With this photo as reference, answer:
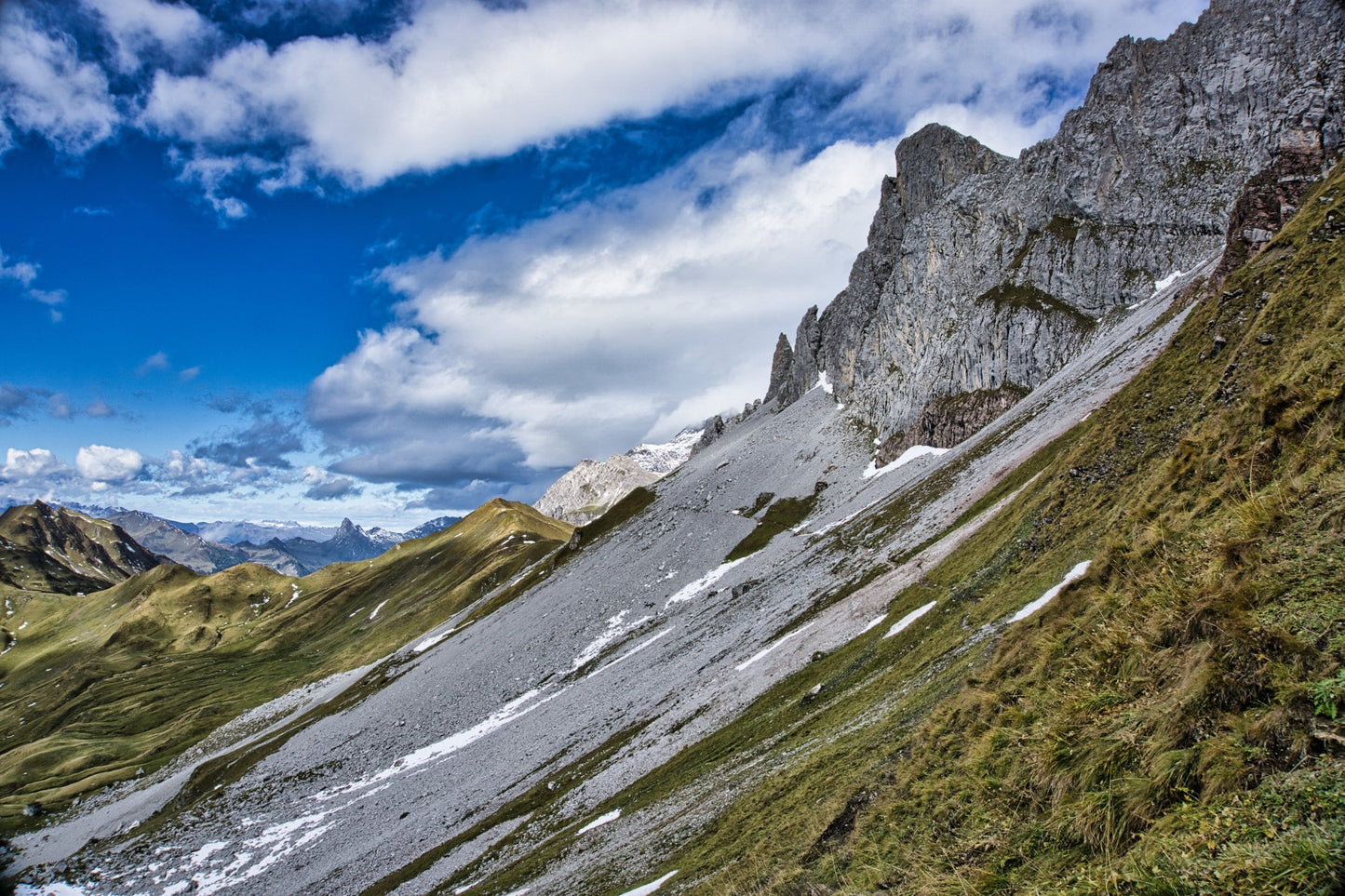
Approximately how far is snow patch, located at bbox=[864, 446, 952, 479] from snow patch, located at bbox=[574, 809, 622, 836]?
84061 mm

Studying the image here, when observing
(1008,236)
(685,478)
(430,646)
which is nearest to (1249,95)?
(1008,236)

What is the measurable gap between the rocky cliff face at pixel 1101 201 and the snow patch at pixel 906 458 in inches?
140

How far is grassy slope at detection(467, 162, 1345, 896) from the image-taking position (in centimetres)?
620

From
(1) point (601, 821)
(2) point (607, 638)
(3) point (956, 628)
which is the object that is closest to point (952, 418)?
(2) point (607, 638)

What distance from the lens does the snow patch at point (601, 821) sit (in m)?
34.0

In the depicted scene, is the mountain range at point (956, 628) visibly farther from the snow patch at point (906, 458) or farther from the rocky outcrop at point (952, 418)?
the snow patch at point (906, 458)

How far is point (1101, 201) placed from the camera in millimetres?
113938

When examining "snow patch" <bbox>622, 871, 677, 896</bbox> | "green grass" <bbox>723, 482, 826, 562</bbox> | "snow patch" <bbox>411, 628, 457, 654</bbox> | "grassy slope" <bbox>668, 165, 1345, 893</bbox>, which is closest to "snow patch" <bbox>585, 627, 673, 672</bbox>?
"green grass" <bbox>723, 482, 826, 562</bbox>

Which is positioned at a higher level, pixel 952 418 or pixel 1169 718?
pixel 952 418

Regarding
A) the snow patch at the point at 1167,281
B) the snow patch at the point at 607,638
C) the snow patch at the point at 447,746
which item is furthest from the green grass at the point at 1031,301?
the snow patch at the point at 447,746

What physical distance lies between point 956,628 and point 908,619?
8471 mm

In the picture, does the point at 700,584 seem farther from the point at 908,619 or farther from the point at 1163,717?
the point at 1163,717

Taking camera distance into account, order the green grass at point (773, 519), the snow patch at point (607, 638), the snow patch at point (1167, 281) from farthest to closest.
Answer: the green grass at point (773, 519)
the snow patch at point (1167, 281)
the snow patch at point (607, 638)

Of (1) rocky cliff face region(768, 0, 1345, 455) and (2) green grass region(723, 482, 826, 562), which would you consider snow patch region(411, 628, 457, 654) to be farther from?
(1) rocky cliff face region(768, 0, 1345, 455)
